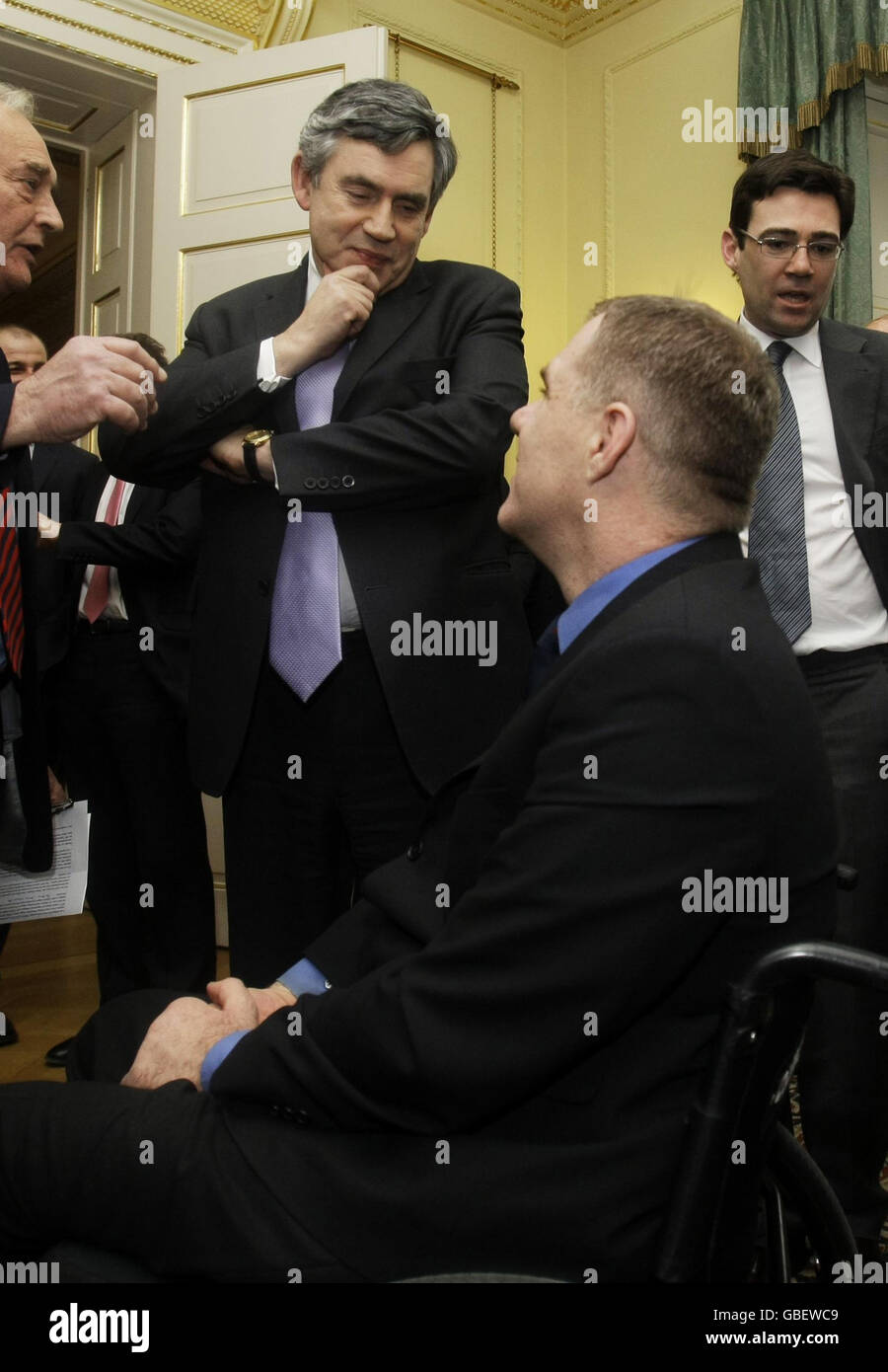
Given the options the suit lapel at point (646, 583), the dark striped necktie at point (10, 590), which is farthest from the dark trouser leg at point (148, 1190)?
the dark striped necktie at point (10, 590)

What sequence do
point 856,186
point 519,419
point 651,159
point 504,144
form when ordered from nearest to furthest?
point 519,419 → point 856,186 → point 651,159 → point 504,144

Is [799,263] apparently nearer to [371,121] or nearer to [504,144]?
[371,121]

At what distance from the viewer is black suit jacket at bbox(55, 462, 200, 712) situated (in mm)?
2781

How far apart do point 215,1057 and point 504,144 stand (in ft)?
17.7

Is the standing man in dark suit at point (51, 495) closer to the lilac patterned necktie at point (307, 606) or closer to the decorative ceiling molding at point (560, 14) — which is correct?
the lilac patterned necktie at point (307, 606)

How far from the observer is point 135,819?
2996mm

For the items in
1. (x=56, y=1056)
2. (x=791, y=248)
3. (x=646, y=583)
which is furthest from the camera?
(x=56, y=1056)

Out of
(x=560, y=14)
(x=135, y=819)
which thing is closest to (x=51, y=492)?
(x=135, y=819)

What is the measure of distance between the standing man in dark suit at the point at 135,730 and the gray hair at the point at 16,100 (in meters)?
0.92

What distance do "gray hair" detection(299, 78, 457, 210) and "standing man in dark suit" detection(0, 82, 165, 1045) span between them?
16.9 inches

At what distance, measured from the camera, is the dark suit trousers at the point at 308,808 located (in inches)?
69.5
